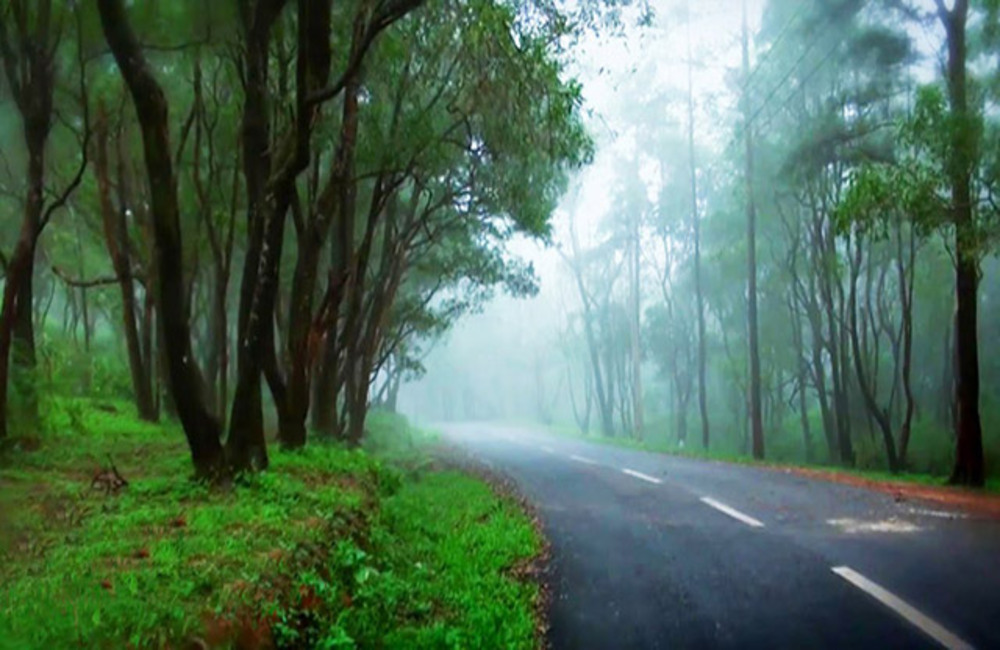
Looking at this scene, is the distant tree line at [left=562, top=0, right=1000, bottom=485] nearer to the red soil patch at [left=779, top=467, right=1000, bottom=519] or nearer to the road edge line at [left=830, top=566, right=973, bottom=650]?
the red soil patch at [left=779, top=467, right=1000, bottom=519]

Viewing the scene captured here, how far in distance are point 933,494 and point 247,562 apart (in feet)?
39.1

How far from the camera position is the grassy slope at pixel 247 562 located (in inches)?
189

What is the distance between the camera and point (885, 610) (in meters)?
6.48

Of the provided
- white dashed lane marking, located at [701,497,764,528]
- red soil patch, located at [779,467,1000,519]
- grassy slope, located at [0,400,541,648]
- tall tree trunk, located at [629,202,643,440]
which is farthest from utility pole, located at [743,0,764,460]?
grassy slope, located at [0,400,541,648]

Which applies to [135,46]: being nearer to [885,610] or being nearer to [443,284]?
[885,610]

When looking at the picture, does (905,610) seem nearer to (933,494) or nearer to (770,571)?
(770,571)

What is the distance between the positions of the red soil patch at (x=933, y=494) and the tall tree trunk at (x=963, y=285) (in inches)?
37.6

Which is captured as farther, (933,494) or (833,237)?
(833,237)

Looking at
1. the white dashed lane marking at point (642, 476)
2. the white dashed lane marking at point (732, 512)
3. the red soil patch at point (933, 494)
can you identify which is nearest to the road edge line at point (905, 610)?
the white dashed lane marking at point (732, 512)

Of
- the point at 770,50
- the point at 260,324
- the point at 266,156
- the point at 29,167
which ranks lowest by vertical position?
the point at 260,324

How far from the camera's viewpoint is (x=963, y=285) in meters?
16.5

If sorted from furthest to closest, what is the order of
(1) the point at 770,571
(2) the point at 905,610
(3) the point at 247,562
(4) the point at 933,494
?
1. (4) the point at 933,494
2. (1) the point at 770,571
3. (2) the point at 905,610
4. (3) the point at 247,562

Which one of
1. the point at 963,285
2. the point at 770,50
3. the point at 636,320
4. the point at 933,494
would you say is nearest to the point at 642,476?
the point at 933,494

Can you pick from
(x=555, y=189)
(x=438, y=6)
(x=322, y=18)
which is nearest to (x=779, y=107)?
(x=555, y=189)
